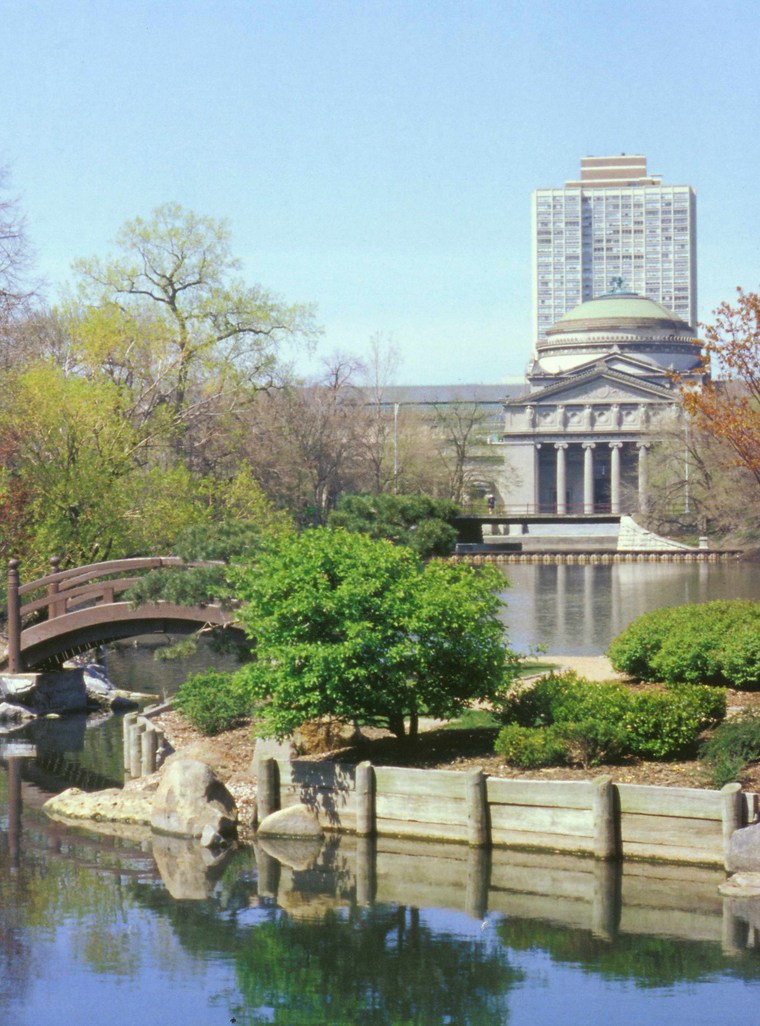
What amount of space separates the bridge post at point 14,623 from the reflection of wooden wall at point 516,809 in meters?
12.3

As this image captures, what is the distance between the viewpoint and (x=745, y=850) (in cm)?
1656

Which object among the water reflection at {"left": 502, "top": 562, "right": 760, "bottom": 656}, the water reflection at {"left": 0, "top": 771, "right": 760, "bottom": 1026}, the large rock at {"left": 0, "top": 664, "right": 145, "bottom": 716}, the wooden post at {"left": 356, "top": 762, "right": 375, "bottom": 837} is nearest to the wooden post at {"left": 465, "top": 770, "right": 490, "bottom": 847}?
the water reflection at {"left": 0, "top": 771, "right": 760, "bottom": 1026}

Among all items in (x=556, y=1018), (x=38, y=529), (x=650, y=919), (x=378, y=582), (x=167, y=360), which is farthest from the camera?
(x=167, y=360)

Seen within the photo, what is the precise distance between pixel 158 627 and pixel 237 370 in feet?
57.3

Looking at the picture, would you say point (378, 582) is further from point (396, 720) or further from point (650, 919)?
point (650, 919)

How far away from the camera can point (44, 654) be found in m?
32.1

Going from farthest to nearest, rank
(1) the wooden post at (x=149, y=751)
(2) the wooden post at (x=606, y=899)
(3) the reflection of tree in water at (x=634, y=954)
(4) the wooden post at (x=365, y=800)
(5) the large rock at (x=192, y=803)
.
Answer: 1. (1) the wooden post at (x=149, y=751)
2. (5) the large rock at (x=192, y=803)
3. (4) the wooden post at (x=365, y=800)
4. (2) the wooden post at (x=606, y=899)
5. (3) the reflection of tree in water at (x=634, y=954)

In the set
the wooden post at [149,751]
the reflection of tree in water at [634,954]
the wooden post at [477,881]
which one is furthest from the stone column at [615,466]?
the reflection of tree in water at [634,954]

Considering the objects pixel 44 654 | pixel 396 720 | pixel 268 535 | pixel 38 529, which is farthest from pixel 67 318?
pixel 396 720

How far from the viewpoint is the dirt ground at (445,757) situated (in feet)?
60.7

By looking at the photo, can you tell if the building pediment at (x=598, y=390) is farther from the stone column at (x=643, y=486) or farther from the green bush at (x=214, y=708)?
the green bush at (x=214, y=708)

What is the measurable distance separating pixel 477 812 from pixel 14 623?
51.9 ft

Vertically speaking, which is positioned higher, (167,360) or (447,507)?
(167,360)

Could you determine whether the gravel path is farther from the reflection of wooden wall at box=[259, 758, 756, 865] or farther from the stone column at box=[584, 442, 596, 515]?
the stone column at box=[584, 442, 596, 515]
